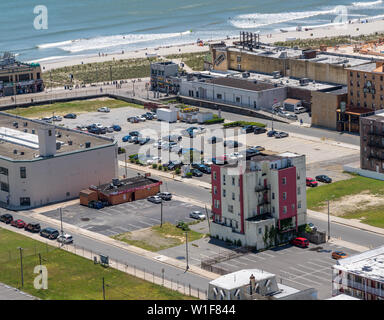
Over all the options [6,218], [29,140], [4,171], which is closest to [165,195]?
[6,218]

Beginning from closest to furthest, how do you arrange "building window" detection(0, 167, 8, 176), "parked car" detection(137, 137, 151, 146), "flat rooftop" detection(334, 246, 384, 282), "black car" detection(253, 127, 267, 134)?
"flat rooftop" detection(334, 246, 384, 282)
"building window" detection(0, 167, 8, 176)
"parked car" detection(137, 137, 151, 146)
"black car" detection(253, 127, 267, 134)

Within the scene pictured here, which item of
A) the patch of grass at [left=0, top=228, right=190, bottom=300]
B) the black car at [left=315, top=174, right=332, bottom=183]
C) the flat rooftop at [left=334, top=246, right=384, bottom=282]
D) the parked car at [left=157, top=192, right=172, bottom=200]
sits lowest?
the patch of grass at [left=0, top=228, right=190, bottom=300]

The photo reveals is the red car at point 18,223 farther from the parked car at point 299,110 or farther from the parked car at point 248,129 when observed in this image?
the parked car at point 299,110

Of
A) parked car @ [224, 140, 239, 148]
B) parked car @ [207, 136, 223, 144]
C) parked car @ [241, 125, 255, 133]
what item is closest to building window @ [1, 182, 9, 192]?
parked car @ [224, 140, 239, 148]

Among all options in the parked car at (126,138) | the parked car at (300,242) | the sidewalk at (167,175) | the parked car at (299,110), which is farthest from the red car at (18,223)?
the parked car at (299,110)

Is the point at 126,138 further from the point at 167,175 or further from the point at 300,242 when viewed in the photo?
the point at 300,242

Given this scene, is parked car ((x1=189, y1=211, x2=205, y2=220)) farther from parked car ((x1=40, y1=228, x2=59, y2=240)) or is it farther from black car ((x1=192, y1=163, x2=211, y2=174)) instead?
black car ((x1=192, y1=163, x2=211, y2=174))

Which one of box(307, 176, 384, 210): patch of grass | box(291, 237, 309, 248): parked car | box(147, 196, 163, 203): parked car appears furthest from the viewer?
box(147, 196, 163, 203): parked car
